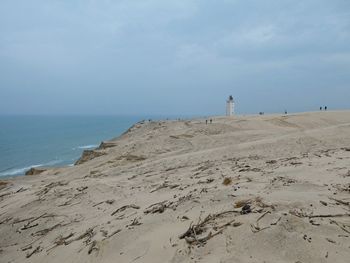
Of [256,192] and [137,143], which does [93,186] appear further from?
[137,143]

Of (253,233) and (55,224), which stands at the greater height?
(253,233)

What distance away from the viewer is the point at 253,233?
12.8 ft

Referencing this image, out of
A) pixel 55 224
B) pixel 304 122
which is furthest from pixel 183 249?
pixel 304 122

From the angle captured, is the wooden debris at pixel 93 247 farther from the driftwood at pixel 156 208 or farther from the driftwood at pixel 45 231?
the driftwood at pixel 45 231

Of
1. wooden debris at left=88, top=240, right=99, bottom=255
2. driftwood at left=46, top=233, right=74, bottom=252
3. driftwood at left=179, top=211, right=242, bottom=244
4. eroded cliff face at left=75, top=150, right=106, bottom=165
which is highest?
driftwood at left=179, top=211, right=242, bottom=244

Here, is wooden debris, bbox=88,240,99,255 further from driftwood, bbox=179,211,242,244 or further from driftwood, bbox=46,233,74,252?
driftwood, bbox=179,211,242,244

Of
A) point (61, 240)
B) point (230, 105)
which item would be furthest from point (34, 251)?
point (230, 105)

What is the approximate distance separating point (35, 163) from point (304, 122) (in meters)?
36.3

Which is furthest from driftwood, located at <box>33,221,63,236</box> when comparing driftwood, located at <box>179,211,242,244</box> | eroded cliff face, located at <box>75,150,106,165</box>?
eroded cliff face, located at <box>75,150,106,165</box>

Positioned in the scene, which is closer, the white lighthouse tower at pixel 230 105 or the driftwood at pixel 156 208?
the driftwood at pixel 156 208

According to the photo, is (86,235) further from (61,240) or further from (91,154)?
(91,154)

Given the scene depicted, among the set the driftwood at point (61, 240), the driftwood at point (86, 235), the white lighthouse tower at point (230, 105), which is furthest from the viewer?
the white lighthouse tower at point (230, 105)

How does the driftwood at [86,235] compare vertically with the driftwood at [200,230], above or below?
below

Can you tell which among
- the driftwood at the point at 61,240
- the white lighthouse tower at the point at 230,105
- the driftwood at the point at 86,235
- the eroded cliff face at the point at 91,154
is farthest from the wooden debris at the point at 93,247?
the white lighthouse tower at the point at 230,105
